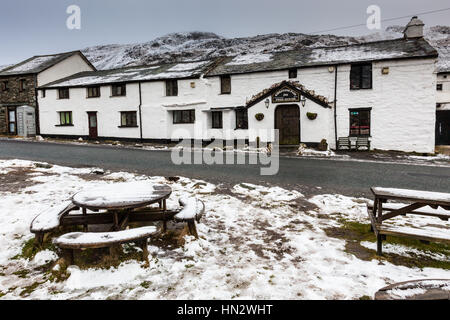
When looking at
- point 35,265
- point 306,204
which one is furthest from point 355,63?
point 35,265

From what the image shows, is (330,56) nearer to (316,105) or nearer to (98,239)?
(316,105)

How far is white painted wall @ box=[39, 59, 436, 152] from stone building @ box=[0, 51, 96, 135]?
250 inches

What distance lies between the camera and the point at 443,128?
2634 cm

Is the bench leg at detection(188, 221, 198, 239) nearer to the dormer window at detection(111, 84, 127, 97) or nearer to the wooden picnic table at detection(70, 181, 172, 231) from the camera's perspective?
the wooden picnic table at detection(70, 181, 172, 231)

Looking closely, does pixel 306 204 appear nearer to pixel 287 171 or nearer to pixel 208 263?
pixel 208 263

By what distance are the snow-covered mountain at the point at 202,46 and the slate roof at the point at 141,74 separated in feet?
186

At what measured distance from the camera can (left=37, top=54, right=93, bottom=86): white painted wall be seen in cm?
2970

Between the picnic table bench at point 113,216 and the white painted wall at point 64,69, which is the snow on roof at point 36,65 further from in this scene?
the picnic table bench at point 113,216

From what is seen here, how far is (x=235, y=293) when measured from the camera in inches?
134

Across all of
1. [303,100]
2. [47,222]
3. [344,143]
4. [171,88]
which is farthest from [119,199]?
[171,88]

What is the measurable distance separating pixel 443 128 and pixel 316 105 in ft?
50.3

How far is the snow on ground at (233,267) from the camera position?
136 inches
